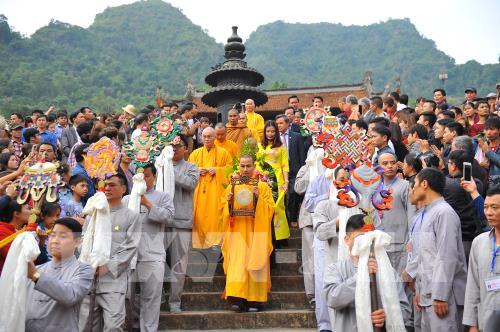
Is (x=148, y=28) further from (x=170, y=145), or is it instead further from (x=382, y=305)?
(x=382, y=305)

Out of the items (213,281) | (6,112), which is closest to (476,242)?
(213,281)

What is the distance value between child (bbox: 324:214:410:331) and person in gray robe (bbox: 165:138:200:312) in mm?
2991

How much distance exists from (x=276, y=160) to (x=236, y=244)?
2.25m

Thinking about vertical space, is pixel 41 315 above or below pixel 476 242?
below

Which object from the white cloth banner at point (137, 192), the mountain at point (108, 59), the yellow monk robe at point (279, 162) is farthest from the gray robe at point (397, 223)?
the mountain at point (108, 59)

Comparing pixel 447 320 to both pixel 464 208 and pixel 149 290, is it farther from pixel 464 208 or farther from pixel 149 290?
pixel 149 290

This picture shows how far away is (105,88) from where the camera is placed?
34281 millimetres

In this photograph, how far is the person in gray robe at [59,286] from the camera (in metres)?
4.25

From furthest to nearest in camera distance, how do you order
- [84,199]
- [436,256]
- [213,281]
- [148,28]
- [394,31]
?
[394,31], [148,28], [213,281], [84,199], [436,256]

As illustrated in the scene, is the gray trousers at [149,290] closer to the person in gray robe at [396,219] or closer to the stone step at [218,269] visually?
the stone step at [218,269]

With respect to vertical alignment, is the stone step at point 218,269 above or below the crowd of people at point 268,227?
below

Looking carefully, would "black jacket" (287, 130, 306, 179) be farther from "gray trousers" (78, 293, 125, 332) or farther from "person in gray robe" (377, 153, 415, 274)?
"gray trousers" (78, 293, 125, 332)

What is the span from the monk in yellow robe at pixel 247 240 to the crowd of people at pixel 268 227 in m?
0.02

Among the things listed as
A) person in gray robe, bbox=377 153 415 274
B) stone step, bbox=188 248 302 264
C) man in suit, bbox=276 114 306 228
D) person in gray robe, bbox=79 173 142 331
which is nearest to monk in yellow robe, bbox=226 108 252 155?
man in suit, bbox=276 114 306 228
